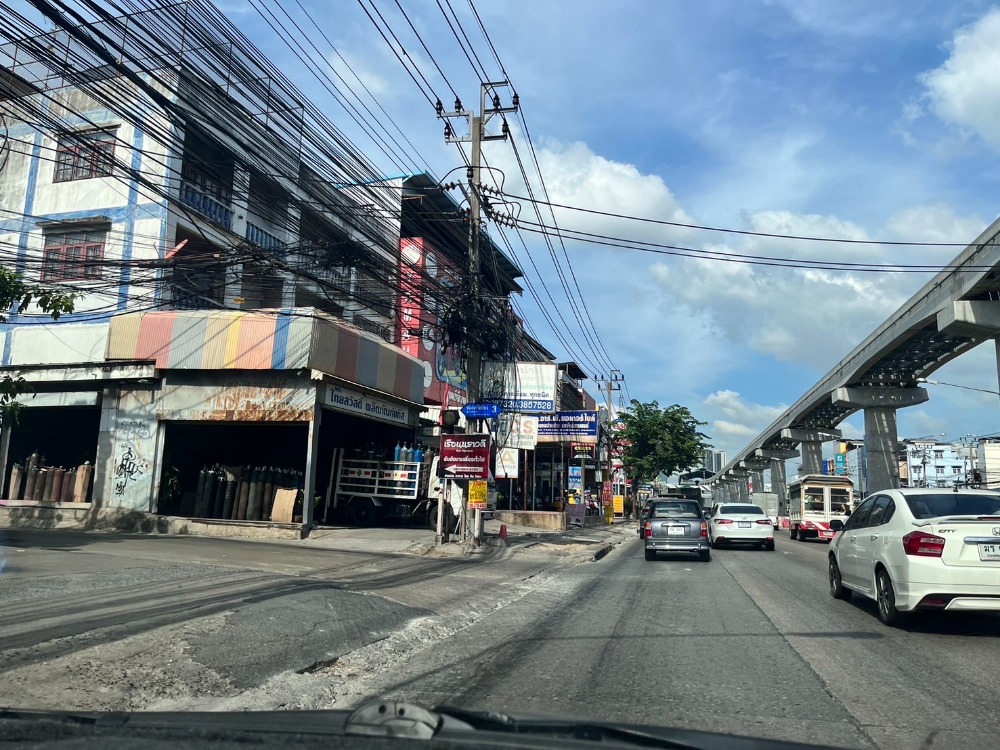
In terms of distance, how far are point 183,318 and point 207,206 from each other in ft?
20.7

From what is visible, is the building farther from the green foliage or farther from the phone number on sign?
the phone number on sign

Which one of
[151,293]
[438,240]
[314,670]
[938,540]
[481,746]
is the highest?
[438,240]

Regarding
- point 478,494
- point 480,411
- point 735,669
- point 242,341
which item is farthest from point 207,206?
point 735,669

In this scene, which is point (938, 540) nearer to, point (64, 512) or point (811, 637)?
point (811, 637)

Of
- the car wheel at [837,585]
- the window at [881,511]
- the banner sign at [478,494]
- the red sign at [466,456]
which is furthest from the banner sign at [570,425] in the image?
the window at [881,511]

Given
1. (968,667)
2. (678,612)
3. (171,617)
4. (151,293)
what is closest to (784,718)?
(968,667)

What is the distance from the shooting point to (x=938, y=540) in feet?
24.8

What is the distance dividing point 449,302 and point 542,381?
5.94 meters

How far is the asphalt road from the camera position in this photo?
4938mm

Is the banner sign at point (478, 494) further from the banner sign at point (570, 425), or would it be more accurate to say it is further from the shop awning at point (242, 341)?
the banner sign at point (570, 425)

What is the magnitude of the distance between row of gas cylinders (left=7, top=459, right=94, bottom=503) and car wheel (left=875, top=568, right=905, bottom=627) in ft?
60.6

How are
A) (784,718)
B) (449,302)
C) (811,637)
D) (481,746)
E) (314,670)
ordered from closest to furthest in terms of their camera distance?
(481,746) → (784,718) → (314,670) → (811,637) → (449,302)

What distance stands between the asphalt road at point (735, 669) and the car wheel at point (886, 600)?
154mm

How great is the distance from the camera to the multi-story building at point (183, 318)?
55.5 feet
